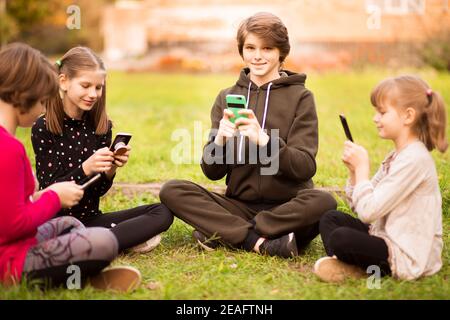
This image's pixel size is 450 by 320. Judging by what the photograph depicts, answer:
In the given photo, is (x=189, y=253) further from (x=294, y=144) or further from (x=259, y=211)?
(x=294, y=144)

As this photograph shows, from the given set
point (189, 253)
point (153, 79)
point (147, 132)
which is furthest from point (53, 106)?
point (153, 79)

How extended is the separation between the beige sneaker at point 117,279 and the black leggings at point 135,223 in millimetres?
401

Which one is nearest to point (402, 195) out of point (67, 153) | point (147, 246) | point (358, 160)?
point (358, 160)

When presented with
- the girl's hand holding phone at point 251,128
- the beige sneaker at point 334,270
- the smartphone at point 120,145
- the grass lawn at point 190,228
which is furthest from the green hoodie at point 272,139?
the beige sneaker at point 334,270

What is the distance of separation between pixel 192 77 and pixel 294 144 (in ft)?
34.8

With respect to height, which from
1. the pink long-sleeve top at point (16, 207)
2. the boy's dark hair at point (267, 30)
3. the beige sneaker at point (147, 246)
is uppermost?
the boy's dark hair at point (267, 30)

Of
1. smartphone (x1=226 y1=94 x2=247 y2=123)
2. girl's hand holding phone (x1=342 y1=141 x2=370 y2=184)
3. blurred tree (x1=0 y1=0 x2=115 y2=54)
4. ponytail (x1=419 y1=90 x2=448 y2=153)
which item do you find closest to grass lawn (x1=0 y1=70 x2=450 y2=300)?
girl's hand holding phone (x1=342 y1=141 x2=370 y2=184)

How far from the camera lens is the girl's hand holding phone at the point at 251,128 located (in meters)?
3.13

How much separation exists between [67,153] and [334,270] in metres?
1.53

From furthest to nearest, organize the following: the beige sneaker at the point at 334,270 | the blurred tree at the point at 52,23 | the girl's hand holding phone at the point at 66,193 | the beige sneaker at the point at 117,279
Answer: the blurred tree at the point at 52,23 < the beige sneaker at the point at 334,270 < the beige sneaker at the point at 117,279 < the girl's hand holding phone at the point at 66,193

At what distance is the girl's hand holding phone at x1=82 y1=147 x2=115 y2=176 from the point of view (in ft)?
10.2

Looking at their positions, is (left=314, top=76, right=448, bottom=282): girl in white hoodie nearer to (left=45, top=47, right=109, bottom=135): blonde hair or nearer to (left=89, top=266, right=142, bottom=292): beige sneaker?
(left=89, top=266, right=142, bottom=292): beige sneaker

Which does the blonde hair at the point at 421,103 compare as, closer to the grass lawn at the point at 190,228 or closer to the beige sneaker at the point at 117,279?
the grass lawn at the point at 190,228

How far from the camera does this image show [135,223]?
10.6 feet
